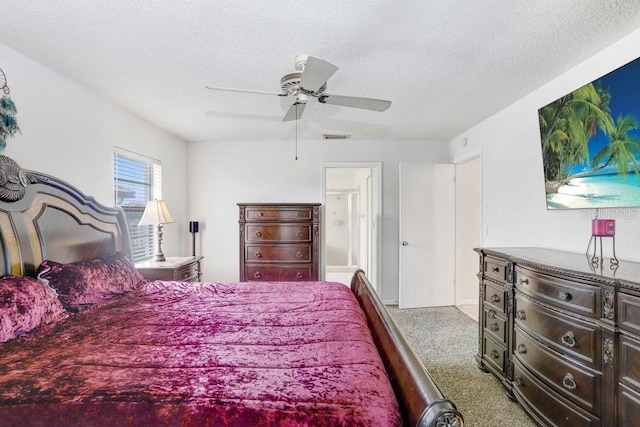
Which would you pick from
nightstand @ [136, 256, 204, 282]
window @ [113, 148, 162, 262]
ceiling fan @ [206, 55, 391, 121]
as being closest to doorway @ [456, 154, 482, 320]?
ceiling fan @ [206, 55, 391, 121]

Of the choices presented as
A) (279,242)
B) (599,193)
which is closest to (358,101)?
(599,193)

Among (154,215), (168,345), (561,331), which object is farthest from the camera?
(154,215)

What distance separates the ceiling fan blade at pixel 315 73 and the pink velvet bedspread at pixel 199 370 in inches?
54.1

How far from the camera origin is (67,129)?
2.56 m

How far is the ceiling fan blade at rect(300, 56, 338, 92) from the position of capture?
159 centimetres

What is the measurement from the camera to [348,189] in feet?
25.1

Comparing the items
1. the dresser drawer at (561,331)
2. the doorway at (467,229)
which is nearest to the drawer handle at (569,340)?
the dresser drawer at (561,331)

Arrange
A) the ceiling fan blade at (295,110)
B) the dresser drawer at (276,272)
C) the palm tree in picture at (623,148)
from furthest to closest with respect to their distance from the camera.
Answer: the dresser drawer at (276,272) → the ceiling fan blade at (295,110) → the palm tree in picture at (623,148)

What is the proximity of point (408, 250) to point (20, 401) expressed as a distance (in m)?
4.04

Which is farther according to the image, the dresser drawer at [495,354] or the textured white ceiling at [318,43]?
the dresser drawer at [495,354]

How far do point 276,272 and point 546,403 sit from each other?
3050 millimetres

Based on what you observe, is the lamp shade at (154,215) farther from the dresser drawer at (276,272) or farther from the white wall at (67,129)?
the dresser drawer at (276,272)

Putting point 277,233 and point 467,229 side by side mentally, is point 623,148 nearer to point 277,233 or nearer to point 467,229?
point 467,229

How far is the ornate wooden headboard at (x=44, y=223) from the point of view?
6.21ft
